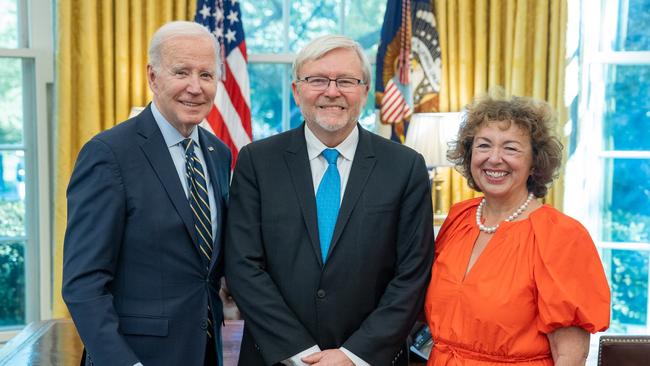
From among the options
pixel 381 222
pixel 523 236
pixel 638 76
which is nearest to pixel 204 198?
pixel 381 222

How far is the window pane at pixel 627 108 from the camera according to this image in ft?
13.9

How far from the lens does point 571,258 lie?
167 centimetres

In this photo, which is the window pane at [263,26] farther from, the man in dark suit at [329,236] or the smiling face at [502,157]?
the smiling face at [502,157]

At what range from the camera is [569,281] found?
165cm

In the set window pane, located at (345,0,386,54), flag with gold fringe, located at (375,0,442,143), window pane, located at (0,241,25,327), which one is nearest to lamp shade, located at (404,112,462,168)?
flag with gold fringe, located at (375,0,442,143)

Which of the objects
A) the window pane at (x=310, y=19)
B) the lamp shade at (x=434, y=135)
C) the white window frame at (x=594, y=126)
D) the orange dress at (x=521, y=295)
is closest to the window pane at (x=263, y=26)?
the window pane at (x=310, y=19)

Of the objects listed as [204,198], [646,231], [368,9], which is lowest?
[646,231]

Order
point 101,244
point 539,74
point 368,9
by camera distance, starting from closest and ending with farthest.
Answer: point 101,244
point 539,74
point 368,9

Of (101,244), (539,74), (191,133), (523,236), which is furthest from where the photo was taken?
(539,74)

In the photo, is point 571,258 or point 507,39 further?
point 507,39

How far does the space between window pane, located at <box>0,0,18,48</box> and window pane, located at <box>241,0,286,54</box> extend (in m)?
1.39

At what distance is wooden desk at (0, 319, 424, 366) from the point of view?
204 cm

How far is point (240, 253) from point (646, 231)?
3.41 m

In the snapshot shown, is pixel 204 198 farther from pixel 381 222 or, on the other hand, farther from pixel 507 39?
pixel 507 39
